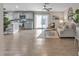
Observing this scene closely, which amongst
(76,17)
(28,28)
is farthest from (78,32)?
(28,28)

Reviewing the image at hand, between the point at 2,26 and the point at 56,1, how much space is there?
2.68 ft

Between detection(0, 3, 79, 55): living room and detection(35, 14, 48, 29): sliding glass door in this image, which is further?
detection(35, 14, 48, 29): sliding glass door

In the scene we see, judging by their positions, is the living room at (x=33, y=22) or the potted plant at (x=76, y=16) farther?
the living room at (x=33, y=22)

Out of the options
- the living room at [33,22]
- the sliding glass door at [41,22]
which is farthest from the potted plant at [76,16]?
the sliding glass door at [41,22]

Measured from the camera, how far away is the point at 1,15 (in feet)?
6.20

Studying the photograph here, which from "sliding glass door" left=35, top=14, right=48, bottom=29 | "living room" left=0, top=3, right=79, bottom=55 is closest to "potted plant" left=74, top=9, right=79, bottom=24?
"living room" left=0, top=3, right=79, bottom=55

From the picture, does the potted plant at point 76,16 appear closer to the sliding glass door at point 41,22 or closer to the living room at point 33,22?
the living room at point 33,22

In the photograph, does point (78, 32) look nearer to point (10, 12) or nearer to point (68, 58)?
point (68, 58)

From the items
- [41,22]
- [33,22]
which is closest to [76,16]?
[41,22]

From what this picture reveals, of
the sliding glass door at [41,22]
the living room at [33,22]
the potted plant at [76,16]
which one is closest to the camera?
the potted plant at [76,16]

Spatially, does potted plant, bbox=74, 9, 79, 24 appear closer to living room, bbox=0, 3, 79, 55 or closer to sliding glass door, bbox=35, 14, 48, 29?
living room, bbox=0, 3, 79, 55

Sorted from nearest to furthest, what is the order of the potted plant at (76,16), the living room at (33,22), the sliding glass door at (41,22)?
1. the potted plant at (76,16)
2. the living room at (33,22)
3. the sliding glass door at (41,22)

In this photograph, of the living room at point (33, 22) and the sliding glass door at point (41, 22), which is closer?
the living room at point (33, 22)

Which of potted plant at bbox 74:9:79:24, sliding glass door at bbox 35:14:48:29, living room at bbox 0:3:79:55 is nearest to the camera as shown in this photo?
potted plant at bbox 74:9:79:24
